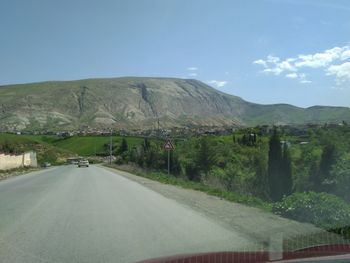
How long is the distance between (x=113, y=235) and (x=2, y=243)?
7.40 ft

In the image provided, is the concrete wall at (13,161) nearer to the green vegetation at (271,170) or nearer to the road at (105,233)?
the green vegetation at (271,170)

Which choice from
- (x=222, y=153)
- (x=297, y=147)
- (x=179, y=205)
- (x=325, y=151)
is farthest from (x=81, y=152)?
(x=179, y=205)

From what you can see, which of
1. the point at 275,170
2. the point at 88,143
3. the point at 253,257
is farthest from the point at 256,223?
the point at 88,143

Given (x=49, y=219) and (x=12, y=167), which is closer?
(x=49, y=219)

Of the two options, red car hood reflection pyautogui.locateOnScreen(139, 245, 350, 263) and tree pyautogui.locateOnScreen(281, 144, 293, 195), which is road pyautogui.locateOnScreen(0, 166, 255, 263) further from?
tree pyautogui.locateOnScreen(281, 144, 293, 195)

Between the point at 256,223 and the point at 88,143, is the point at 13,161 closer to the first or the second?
the point at 256,223

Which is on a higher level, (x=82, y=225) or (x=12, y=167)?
(x=82, y=225)

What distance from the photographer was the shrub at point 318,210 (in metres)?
12.2

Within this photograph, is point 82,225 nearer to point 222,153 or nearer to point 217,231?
point 217,231

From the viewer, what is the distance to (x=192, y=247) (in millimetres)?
9547

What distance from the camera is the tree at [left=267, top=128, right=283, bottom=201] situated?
60231 mm

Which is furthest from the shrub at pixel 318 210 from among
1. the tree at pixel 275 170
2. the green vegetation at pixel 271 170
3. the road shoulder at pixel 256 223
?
the tree at pixel 275 170

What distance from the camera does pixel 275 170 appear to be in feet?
214

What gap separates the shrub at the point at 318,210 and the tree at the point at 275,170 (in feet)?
142
